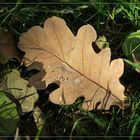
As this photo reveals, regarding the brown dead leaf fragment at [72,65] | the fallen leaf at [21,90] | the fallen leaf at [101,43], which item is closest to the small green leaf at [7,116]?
the fallen leaf at [21,90]

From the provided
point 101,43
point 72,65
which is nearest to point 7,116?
point 72,65

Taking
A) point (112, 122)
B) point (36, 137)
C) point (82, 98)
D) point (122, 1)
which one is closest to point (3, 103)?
point (36, 137)

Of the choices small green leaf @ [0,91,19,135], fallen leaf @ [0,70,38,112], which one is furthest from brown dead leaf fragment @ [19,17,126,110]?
small green leaf @ [0,91,19,135]

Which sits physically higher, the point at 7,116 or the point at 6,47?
the point at 6,47

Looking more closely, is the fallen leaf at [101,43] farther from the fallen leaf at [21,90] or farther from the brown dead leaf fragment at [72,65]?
the fallen leaf at [21,90]

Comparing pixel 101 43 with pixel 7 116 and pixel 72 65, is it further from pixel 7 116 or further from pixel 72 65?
pixel 7 116

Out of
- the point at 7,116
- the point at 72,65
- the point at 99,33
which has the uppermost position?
the point at 99,33

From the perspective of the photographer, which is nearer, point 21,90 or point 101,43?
point 21,90
